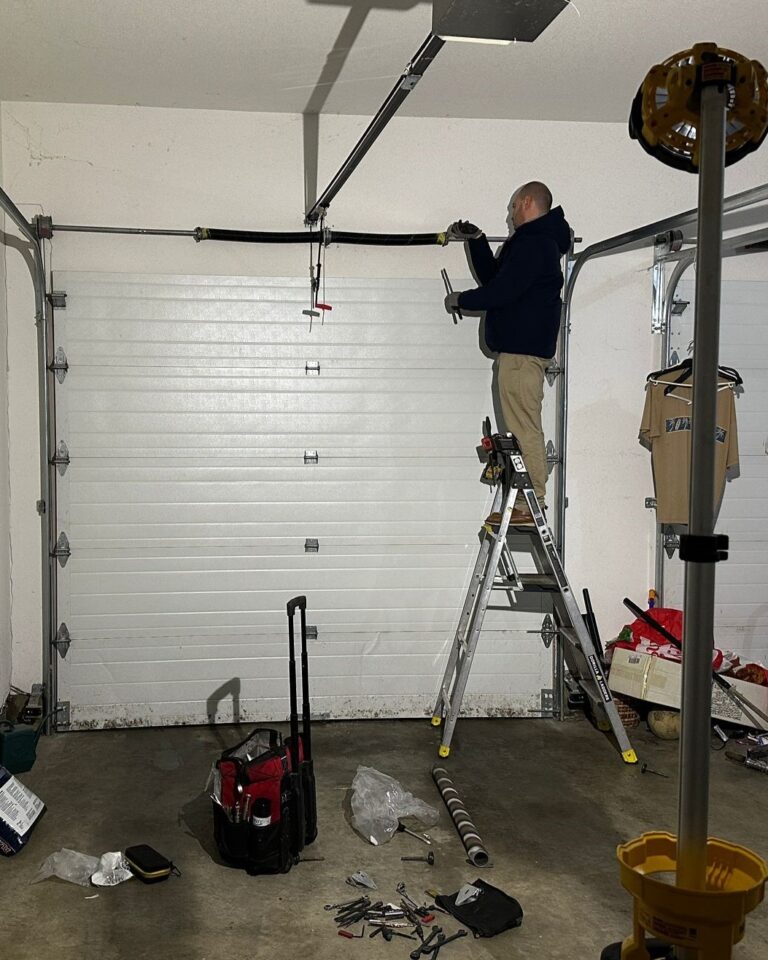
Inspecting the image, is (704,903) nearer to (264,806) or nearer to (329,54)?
(264,806)

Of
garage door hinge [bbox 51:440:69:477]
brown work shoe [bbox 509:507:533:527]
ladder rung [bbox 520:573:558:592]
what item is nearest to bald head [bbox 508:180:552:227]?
brown work shoe [bbox 509:507:533:527]

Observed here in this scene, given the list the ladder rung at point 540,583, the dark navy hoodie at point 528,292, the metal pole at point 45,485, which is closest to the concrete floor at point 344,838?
the metal pole at point 45,485

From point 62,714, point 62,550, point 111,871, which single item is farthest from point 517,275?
point 62,714

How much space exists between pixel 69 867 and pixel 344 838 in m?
1.04

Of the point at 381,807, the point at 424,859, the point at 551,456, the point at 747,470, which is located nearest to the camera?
the point at 424,859

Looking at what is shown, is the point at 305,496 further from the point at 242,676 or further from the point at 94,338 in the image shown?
the point at 94,338

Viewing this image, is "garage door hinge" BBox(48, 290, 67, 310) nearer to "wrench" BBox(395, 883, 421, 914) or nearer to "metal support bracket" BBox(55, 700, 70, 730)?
"metal support bracket" BBox(55, 700, 70, 730)

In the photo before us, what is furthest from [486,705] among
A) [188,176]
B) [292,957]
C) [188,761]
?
[188,176]

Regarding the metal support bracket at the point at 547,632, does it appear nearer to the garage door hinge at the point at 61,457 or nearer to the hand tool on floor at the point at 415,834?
the hand tool on floor at the point at 415,834

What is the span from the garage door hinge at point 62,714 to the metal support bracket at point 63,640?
0.25m

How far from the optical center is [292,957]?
2736 millimetres

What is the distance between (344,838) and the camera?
3.54 m

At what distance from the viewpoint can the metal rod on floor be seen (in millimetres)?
2576

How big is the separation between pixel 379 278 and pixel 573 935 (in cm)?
339
